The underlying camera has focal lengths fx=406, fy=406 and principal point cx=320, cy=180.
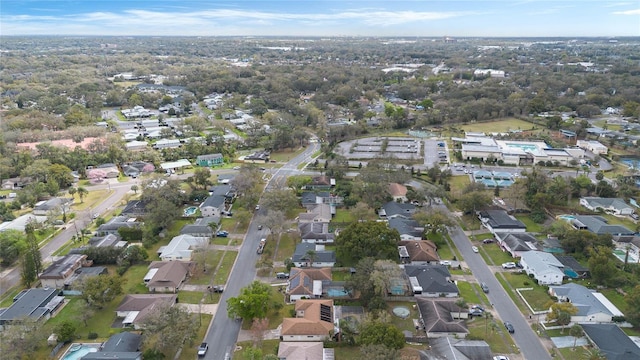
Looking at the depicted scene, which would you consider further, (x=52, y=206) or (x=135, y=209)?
(x=52, y=206)

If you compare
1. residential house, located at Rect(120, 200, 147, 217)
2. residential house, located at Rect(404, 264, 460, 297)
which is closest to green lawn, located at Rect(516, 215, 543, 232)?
residential house, located at Rect(404, 264, 460, 297)

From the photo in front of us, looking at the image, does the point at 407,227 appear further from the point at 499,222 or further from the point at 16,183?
the point at 16,183

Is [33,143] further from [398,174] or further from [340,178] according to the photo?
[398,174]

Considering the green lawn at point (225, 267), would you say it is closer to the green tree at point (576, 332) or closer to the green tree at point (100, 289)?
the green tree at point (100, 289)

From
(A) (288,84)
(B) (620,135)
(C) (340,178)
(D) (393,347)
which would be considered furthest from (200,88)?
(D) (393,347)

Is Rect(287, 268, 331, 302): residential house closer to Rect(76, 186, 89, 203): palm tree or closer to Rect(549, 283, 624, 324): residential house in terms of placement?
Rect(549, 283, 624, 324): residential house

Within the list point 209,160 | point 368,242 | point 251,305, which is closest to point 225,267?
point 251,305

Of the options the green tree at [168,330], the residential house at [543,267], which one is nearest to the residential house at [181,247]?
the green tree at [168,330]
